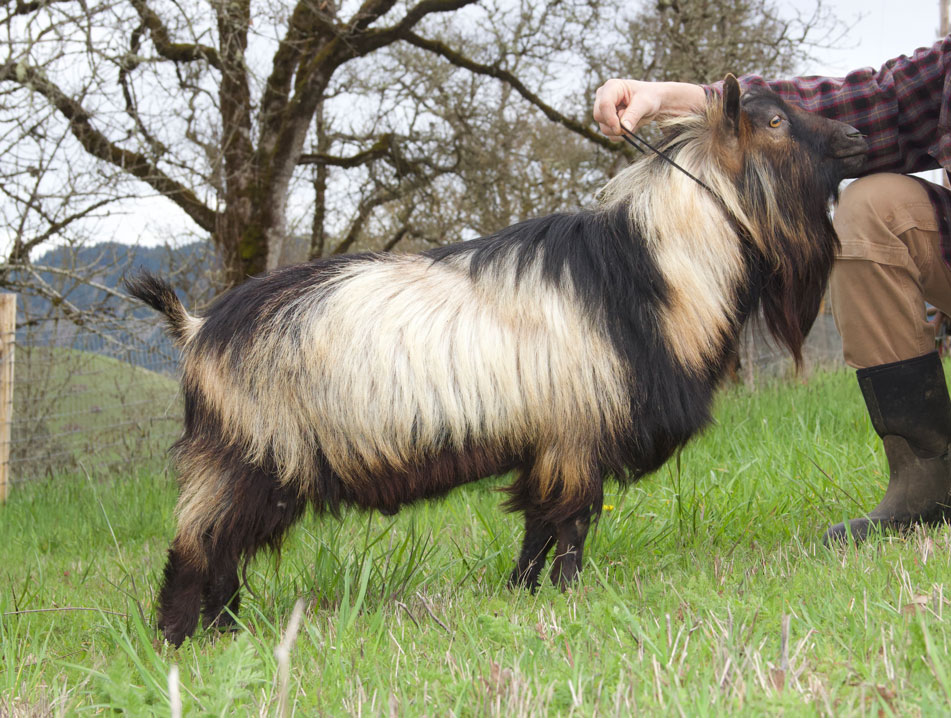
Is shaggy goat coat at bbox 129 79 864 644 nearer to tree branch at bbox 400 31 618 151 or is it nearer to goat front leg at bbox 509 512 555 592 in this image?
goat front leg at bbox 509 512 555 592

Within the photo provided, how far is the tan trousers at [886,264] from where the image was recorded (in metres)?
3.32

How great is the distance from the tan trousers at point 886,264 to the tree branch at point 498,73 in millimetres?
7205

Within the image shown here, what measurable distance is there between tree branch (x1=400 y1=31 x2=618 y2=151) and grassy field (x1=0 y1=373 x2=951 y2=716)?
7009 mm

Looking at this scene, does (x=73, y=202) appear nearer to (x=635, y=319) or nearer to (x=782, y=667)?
(x=635, y=319)

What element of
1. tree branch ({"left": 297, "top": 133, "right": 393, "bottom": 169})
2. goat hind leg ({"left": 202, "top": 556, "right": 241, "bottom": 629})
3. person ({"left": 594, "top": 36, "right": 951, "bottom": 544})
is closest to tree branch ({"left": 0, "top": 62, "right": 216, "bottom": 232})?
tree branch ({"left": 297, "top": 133, "right": 393, "bottom": 169})

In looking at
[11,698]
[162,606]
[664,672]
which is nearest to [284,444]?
[162,606]

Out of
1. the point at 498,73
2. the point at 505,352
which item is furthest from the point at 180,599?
the point at 498,73

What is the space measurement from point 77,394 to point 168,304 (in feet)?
18.5

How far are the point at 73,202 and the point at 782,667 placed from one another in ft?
21.1

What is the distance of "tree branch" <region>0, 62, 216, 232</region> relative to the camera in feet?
19.1

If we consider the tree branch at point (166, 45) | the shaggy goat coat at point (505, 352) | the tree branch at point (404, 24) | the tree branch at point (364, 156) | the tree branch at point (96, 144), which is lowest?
the shaggy goat coat at point (505, 352)

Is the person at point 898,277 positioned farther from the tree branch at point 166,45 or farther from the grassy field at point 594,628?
the tree branch at point 166,45

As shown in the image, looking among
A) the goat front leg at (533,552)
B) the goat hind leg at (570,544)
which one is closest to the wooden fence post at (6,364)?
the goat front leg at (533,552)

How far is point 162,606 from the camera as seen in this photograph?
2.86 metres
